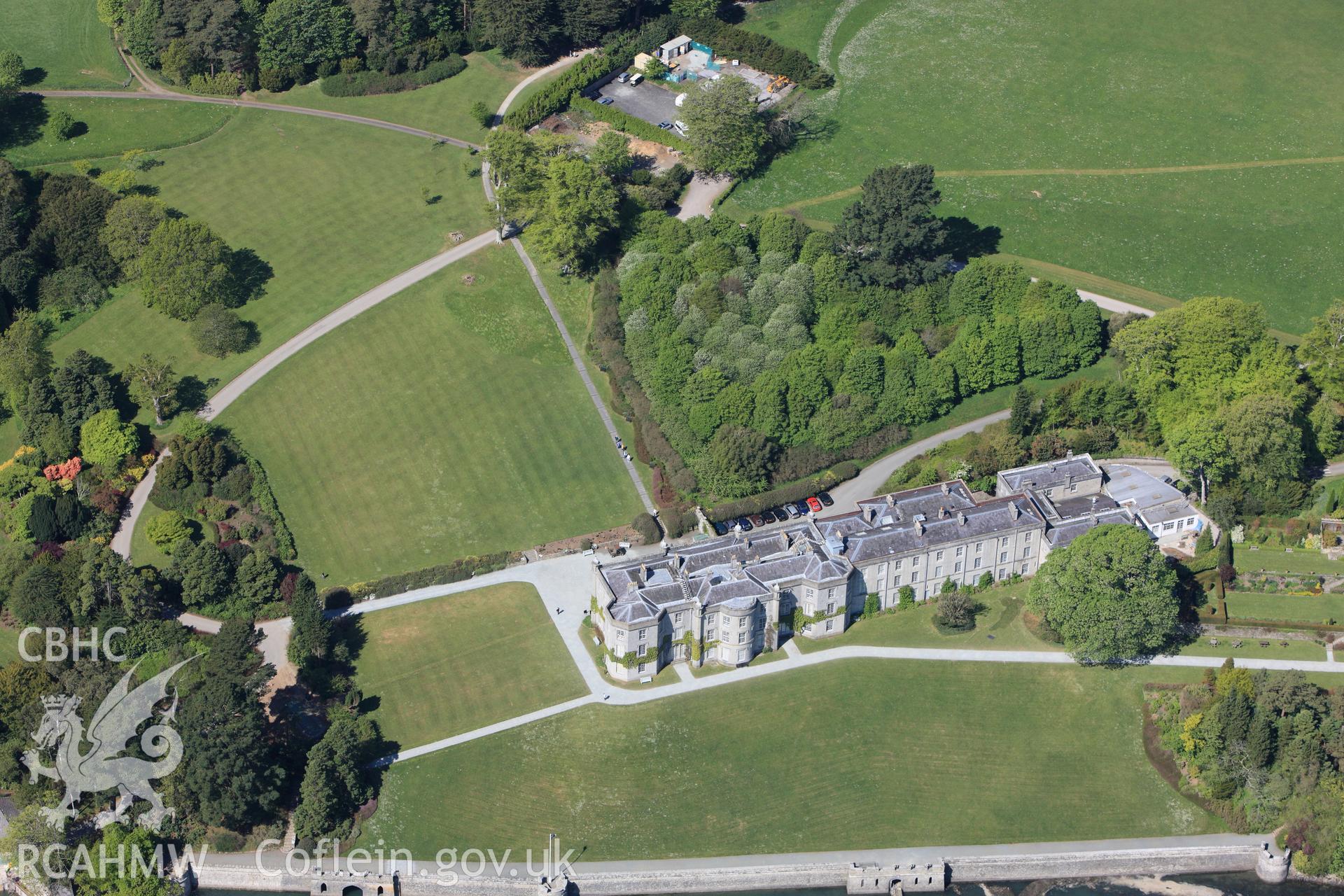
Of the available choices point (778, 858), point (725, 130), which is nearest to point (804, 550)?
point (778, 858)

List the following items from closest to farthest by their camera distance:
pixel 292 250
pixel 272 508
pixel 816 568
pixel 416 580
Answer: pixel 816 568 < pixel 416 580 < pixel 272 508 < pixel 292 250

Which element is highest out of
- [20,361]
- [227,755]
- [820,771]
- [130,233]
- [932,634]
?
[130,233]

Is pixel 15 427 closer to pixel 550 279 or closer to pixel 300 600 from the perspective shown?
pixel 300 600

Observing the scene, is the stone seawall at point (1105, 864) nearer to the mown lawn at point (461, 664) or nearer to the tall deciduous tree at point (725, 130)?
the mown lawn at point (461, 664)

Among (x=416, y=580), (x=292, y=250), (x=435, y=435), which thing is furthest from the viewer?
(x=292, y=250)

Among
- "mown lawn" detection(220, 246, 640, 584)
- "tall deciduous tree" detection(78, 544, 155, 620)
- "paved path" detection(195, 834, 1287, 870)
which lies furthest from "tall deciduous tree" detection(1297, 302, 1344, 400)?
"tall deciduous tree" detection(78, 544, 155, 620)

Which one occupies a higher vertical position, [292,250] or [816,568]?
[292,250]

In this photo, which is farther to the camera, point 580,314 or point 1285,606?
point 580,314

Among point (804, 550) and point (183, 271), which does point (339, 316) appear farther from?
point (804, 550)
